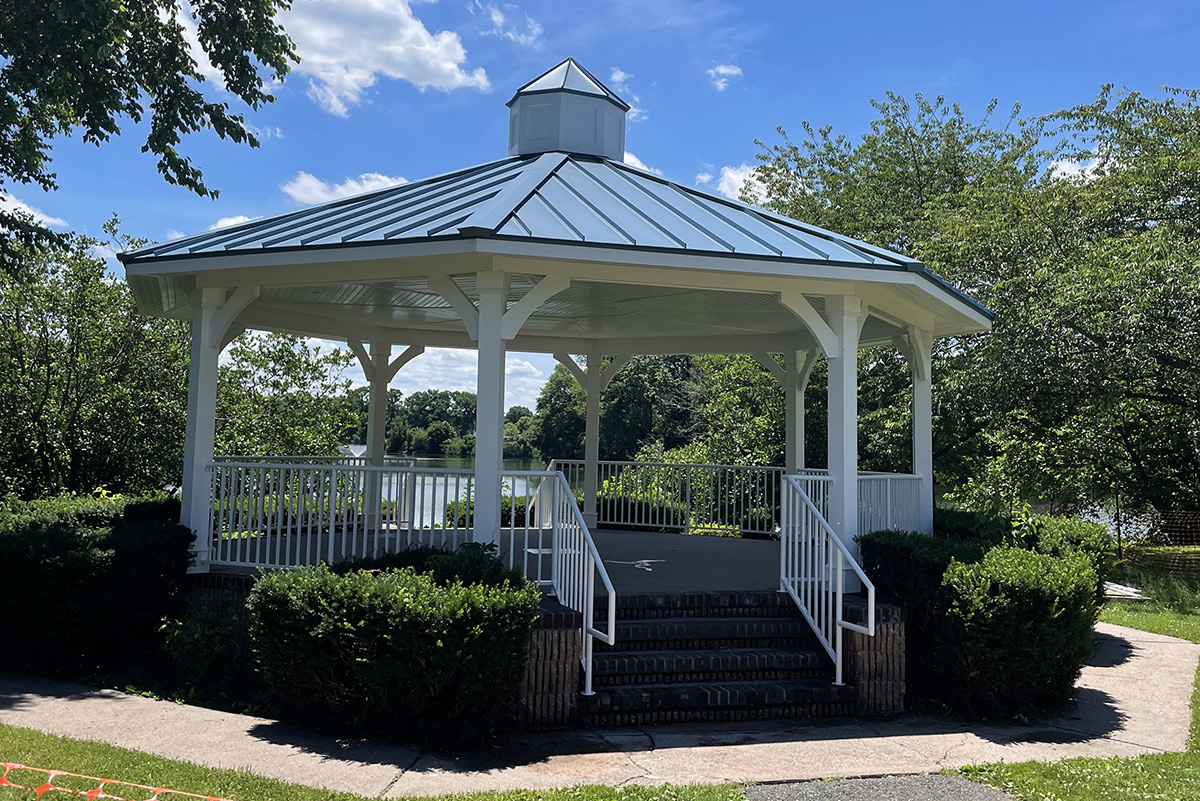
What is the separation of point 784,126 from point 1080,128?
9409mm

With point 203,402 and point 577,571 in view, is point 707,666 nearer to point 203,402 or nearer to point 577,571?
point 577,571

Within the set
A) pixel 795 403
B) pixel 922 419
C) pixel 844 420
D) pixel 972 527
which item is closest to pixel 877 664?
pixel 844 420

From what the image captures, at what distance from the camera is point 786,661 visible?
710cm

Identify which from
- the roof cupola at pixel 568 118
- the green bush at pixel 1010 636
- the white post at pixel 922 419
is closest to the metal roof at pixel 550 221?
the roof cupola at pixel 568 118

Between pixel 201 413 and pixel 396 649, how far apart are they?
3948 mm

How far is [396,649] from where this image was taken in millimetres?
5531

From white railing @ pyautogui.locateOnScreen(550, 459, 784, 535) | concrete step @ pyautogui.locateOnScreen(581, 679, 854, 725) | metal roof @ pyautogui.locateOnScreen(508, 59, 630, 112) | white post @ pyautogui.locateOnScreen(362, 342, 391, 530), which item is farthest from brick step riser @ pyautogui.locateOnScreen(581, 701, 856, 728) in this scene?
metal roof @ pyautogui.locateOnScreen(508, 59, 630, 112)

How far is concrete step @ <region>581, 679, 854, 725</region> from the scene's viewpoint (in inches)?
253

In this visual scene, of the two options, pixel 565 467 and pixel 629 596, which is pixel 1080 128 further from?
pixel 629 596

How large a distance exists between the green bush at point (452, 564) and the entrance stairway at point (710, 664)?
3.59 feet

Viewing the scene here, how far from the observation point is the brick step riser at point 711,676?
266 inches

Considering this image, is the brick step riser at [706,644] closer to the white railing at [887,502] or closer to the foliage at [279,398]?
the white railing at [887,502]

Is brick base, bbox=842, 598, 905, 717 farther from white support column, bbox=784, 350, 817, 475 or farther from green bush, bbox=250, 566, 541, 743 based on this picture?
white support column, bbox=784, 350, 817, 475

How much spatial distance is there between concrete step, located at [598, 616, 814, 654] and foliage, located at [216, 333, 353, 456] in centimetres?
1265
